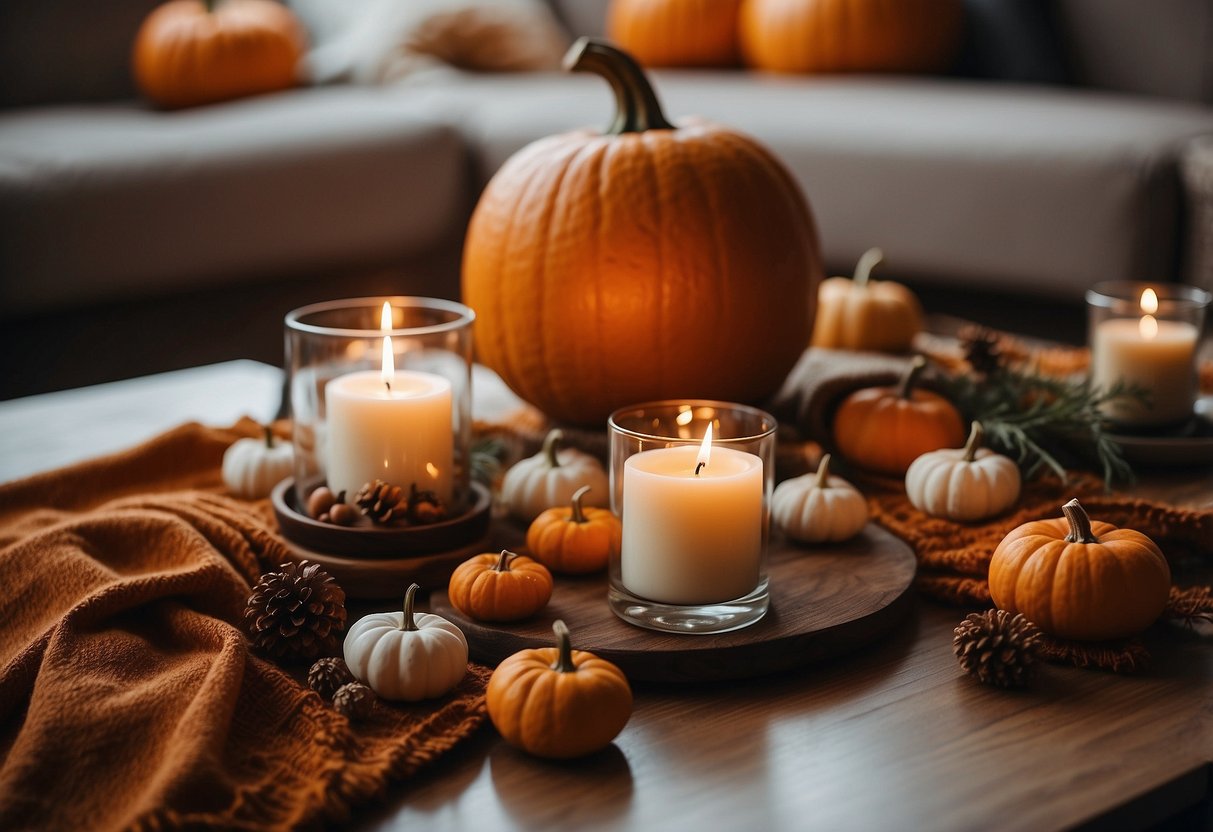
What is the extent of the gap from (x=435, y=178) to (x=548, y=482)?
2021 mm

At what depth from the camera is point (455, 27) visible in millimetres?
3443

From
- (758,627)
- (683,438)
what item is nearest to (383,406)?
(683,438)

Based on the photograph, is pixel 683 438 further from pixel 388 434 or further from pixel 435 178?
pixel 435 178

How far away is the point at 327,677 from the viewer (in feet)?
2.67

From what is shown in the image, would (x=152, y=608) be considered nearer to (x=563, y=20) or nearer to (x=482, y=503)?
(x=482, y=503)

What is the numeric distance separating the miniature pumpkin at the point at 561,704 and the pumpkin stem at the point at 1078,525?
1.14 feet

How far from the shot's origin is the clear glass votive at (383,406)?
103 cm

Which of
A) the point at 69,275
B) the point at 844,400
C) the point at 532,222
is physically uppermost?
the point at 532,222

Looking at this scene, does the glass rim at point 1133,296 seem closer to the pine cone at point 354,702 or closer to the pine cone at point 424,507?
the pine cone at point 424,507

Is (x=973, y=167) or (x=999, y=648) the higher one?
(x=973, y=167)

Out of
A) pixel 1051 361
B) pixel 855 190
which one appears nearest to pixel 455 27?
pixel 855 190

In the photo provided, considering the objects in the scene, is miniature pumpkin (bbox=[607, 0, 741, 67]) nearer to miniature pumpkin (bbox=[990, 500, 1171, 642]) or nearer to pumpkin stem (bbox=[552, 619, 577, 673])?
miniature pumpkin (bbox=[990, 500, 1171, 642])

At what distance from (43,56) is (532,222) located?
238 centimetres

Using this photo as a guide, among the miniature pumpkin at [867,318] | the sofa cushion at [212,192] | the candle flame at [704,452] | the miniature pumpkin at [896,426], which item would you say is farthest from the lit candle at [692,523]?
the sofa cushion at [212,192]
